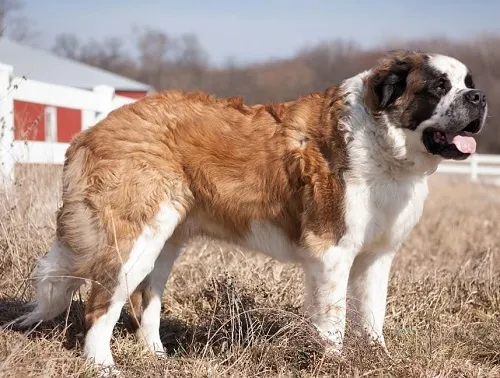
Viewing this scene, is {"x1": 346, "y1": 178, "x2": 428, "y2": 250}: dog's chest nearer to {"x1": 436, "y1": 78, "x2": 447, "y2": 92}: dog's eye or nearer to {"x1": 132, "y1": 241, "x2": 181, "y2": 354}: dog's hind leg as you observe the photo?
{"x1": 436, "y1": 78, "x2": 447, "y2": 92}: dog's eye

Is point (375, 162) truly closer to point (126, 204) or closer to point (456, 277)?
point (126, 204)

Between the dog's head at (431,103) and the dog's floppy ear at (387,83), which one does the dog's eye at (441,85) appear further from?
the dog's floppy ear at (387,83)

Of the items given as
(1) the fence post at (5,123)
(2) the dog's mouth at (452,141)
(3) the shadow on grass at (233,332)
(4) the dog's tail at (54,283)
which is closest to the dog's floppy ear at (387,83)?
(2) the dog's mouth at (452,141)

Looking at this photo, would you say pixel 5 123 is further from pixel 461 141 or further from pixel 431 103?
pixel 461 141

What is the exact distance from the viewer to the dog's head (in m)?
4.09

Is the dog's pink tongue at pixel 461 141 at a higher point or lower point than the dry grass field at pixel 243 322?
higher

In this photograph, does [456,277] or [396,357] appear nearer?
[396,357]

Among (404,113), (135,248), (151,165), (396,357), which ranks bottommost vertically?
(396,357)

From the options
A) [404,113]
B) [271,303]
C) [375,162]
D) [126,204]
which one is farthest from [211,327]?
[404,113]

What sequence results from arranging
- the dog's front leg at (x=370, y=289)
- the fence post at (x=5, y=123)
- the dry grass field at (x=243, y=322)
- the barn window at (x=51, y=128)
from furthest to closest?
the barn window at (x=51, y=128), the fence post at (x=5, y=123), the dog's front leg at (x=370, y=289), the dry grass field at (x=243, y=322)

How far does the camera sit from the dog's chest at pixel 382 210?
411 centimetres

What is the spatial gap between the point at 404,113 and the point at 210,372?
1746mm

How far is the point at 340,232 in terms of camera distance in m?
4.10

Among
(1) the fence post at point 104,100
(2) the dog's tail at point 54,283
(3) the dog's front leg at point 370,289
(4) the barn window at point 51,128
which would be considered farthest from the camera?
(1) the fence post at point 104,100
